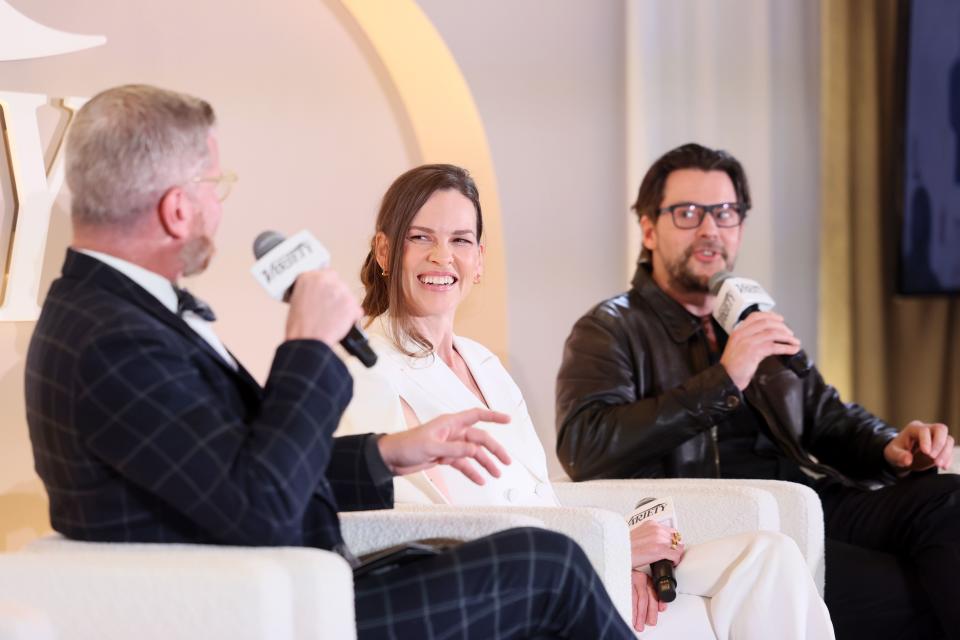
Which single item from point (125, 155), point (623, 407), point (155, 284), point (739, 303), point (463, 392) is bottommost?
point (623, 407)

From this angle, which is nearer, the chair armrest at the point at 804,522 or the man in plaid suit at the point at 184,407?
the man in plaid suit at the point at 184,407

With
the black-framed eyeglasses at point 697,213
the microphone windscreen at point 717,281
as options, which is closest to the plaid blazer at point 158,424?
the microphone windscreen at point 717,281

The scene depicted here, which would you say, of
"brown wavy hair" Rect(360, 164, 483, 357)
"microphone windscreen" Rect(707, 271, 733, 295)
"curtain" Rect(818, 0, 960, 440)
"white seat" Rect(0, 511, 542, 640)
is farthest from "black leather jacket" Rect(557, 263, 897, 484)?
"white seat" Rect(0, 511, 542, 640)

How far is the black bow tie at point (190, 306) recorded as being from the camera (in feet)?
6.07

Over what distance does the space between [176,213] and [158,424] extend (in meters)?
0.33

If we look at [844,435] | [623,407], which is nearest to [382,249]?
[623,407]

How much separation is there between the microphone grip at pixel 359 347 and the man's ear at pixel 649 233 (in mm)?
1761

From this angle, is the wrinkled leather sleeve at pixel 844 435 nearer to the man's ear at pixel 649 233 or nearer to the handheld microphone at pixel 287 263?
the man's ear at pixel 649 233

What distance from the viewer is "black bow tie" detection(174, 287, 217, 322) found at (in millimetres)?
1849

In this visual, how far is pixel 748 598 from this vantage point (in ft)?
7.70

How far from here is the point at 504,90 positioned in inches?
171

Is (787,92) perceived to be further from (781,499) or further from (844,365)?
(781,499)

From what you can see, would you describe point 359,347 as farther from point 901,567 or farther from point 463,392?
point 901,567

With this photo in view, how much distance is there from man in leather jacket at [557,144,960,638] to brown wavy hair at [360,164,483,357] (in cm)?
60
